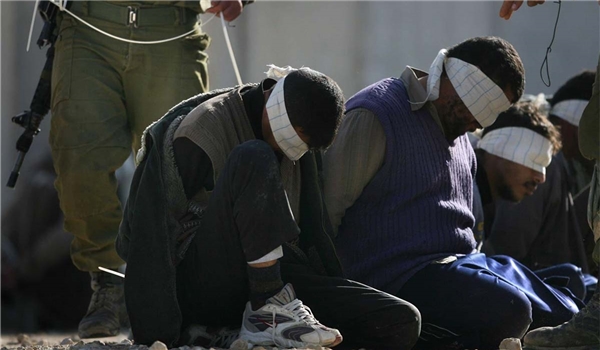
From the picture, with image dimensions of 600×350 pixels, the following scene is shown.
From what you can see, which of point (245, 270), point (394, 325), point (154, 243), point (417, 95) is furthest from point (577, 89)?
point (154, 243)

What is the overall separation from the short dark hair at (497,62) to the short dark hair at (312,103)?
2.95 ft

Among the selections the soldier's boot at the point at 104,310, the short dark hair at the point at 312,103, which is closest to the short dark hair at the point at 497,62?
the short dark hair at the point at 312,103

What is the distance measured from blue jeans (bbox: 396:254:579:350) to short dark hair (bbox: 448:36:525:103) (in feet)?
2.39

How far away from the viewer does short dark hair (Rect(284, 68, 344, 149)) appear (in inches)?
142

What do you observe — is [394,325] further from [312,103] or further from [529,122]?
[529,122]

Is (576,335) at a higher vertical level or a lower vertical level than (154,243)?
lower

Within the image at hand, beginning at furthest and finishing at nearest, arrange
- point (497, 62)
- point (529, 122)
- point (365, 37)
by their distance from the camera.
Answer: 1. point (365, 37)
2. point (529, 122)
3. point (497, 62)

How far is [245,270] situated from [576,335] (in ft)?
3.40

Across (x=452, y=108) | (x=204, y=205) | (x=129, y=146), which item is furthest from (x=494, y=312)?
(x=129, y=146)

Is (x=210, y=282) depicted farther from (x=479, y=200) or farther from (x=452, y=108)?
(x=479, y=200)

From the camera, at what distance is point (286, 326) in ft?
11.5

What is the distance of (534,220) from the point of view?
19.5 ft

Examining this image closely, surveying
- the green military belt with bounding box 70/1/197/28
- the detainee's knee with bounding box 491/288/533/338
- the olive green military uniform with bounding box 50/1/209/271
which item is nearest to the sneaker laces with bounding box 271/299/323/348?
the detainee's knee with bounding box 491/288/533/338

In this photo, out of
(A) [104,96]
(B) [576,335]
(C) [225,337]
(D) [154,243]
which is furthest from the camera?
(A) [104,96]
